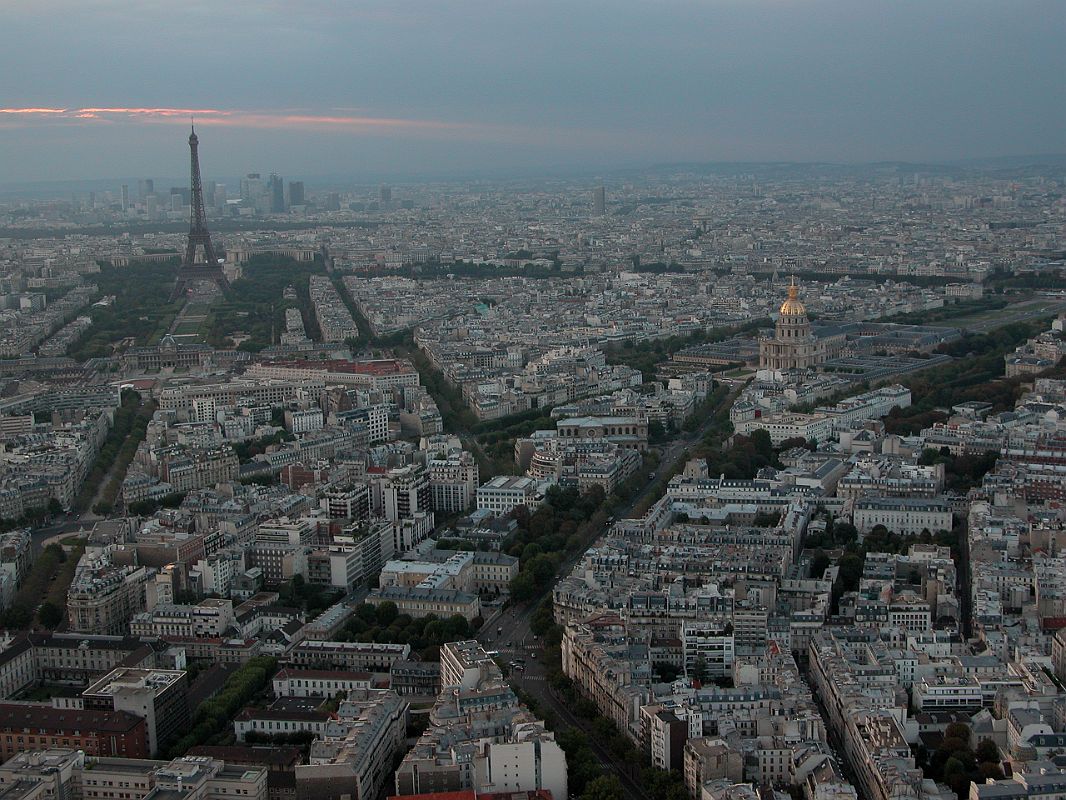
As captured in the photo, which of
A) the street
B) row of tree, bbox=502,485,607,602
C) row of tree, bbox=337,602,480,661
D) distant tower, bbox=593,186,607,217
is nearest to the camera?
the street

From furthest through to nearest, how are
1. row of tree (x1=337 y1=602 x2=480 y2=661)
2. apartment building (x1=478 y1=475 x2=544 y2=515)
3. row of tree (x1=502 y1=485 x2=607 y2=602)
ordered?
apartment building (x1=478 y1=475 x2=544 y2=515) < row of tree (x1=502 y1=485 x2=607 y2=602) < row of tree (x1=337 y1=602 x2=480 y2=661)

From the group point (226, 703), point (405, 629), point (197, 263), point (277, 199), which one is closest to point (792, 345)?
point (405, 629)

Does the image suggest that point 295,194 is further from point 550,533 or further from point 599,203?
point 550,533

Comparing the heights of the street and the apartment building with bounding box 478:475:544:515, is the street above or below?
below

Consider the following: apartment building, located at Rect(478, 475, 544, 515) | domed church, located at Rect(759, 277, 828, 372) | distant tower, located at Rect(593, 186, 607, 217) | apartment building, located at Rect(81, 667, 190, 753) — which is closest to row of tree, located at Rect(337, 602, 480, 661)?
apartment building, located at Rect(81, 667, 190, 753)

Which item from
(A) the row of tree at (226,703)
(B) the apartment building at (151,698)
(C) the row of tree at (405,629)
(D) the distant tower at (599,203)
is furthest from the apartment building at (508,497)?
(D) the distant tower at (599,203)

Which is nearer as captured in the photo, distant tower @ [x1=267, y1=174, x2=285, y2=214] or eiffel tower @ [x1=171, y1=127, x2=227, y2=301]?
eiffel tower @ [x1=171, y1=127, x2=227, y2=301]

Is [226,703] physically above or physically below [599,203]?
above

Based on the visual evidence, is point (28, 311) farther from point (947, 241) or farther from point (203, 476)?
point (947, 241)

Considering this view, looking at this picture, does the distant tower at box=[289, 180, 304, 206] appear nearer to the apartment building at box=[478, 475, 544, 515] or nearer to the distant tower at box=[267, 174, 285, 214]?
the distant tower at box=[267, 174, 285, 214]
